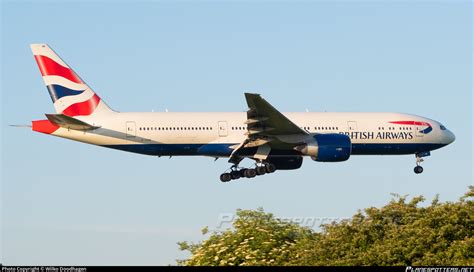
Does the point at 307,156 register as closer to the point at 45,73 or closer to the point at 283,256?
the point at 283,256

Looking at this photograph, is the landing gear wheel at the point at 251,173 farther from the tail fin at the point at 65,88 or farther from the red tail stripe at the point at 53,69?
the red tail stripe at the point at 53,69

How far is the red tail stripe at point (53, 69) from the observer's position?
70.6 m

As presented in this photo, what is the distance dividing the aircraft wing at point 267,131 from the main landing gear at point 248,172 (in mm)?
1033

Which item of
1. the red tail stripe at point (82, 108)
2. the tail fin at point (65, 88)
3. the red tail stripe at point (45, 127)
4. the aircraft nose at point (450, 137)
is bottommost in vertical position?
the aircraft nose at point (450, 137)

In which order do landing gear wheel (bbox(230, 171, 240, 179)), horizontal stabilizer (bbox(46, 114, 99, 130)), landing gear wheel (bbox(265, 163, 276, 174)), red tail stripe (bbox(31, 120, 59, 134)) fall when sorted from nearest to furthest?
horizontal stabilizer (bbox(46, 114, 99, 130)) → red tail stripe (bbox(31, 120, 59, 134)) → landing gear wheel (bbox(265, 163, 276, 174)) → landing gear wheel (bbox(230, 171, 240, 179))

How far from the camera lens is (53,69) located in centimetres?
7062

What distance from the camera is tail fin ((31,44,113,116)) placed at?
227 ft

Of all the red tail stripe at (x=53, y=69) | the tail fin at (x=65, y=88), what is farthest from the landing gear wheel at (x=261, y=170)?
the red tail stripe at (x=53, y=69)

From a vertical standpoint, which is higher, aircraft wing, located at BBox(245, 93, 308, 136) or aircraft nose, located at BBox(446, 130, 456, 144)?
aircraft wing, located at BBox(245, 93, 308, 136)

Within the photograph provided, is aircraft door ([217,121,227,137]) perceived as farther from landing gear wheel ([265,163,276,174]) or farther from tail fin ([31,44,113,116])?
tail fin ([31,44,113,116])

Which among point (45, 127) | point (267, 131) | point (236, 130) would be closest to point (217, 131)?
point (236, 130)

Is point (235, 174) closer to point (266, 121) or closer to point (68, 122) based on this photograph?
point (266, 121)

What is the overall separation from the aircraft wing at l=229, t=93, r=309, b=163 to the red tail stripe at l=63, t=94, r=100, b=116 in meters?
10.6

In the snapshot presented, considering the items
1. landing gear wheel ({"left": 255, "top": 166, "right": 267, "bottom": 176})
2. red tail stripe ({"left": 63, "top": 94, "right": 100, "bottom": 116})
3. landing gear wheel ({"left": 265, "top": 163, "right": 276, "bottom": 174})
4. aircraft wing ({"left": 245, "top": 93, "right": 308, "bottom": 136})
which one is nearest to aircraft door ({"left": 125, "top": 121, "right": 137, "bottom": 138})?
red tail stripe ({"left": 63, "top": 94, "right": 100, "bottom": 116})
